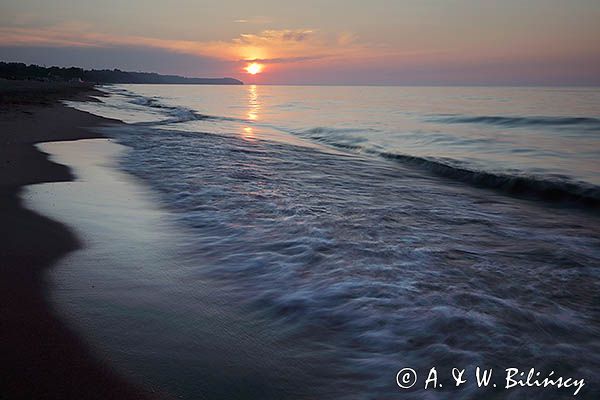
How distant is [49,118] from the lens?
62.1 ft

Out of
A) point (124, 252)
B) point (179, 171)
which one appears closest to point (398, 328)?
point (124, 252)

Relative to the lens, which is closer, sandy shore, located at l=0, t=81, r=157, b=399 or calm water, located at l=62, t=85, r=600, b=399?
sandy shore, located at l=0, t=81, r=157, b=399

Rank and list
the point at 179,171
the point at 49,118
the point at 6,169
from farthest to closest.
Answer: the point at 49,118
the point at 179,171
the point at 6,169

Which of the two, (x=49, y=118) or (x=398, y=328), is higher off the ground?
(x=49, y=118)

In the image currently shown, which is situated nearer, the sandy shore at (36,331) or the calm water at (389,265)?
the sandy shore at (36,331)

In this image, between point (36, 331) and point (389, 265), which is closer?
point (36, 331)

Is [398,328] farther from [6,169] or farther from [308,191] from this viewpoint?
[6,169]

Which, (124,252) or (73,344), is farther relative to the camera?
(124,252)

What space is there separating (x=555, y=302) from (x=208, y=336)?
297 centimetres

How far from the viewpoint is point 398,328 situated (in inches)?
128

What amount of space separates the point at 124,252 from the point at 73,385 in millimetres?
2348

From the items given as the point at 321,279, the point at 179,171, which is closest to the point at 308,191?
the point at 179,171

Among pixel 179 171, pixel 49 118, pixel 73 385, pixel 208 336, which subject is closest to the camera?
pixel 73 385

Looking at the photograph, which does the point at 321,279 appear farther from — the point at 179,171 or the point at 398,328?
the point at 179,171
